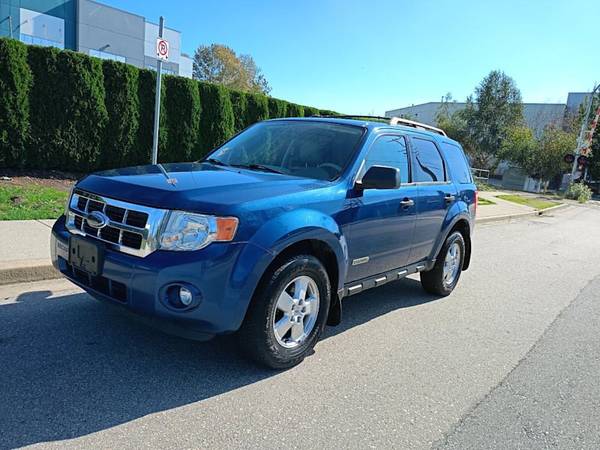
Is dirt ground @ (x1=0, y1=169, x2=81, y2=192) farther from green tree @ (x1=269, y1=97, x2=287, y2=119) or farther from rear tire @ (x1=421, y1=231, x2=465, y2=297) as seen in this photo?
rear tire @ (x1=421, y1=231, x2=465, y2=297)

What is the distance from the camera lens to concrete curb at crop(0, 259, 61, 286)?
4738 mm

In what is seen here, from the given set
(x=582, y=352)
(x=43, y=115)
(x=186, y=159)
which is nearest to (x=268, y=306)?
(x=582, y=352)

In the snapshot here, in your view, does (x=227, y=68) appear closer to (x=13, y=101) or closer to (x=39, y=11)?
(x=39, y=11)

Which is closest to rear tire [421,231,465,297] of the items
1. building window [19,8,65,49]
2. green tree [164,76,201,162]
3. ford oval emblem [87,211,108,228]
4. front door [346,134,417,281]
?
front door [346,134,417,281]

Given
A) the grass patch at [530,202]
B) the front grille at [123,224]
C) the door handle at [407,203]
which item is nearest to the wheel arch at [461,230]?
the door handle at [407,203]

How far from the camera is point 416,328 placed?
4.70 meters

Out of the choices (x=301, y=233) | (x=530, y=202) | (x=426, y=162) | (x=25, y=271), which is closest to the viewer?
(x=301, y=233)

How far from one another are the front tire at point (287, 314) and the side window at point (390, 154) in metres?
1.05

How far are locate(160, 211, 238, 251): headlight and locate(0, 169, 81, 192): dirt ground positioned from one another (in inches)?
291

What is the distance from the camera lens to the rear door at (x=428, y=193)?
485 centimetres

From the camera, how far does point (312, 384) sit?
132 inches

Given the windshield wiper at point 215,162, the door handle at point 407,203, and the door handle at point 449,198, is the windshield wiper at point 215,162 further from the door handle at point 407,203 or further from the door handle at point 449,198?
the door handle at point 449,198

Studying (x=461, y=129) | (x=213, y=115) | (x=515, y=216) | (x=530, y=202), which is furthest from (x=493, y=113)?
(x=213, y=115)

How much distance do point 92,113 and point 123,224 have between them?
8695 millimetres
